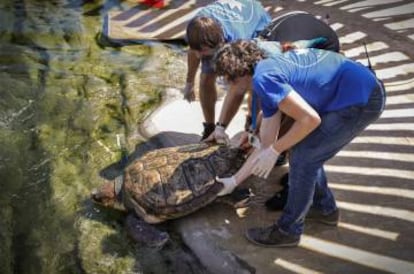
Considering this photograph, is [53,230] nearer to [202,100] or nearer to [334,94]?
[202,100]

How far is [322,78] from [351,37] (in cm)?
357

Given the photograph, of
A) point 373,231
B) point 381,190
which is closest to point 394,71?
point 381,190

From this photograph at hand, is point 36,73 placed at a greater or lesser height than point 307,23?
lesser

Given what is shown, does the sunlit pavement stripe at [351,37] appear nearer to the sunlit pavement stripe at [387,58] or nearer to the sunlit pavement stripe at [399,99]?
the sunlit pavement stripe at [387,58]

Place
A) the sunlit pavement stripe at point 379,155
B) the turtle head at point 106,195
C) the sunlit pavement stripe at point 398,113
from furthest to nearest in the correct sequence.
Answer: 1. the sunlit pavement stripe at point 398,113
2. the sunlit pavement stripe at point 379,155
3. the turtle head at point 106,195

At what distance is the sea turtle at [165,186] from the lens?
362 centimetres

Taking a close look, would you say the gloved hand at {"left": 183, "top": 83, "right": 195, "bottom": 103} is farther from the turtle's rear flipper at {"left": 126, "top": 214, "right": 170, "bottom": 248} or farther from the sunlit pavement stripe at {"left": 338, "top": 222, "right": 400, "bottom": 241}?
the sunlit pavement stripe at {"left": 338, "top": 222, "right": 400, "bottom": 241}

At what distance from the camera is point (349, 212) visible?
3676mm

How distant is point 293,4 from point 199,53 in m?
4.15

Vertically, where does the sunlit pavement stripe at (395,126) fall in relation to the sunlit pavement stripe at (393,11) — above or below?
below

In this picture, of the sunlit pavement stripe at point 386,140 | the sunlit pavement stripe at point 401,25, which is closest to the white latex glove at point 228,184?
the sunlit pavement stripe at point 386,140

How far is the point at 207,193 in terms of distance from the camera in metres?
3.64

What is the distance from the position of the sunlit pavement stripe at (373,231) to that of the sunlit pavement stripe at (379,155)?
33.2 inches

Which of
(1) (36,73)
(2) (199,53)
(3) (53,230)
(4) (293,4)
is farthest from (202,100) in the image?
(4) (293,4)
